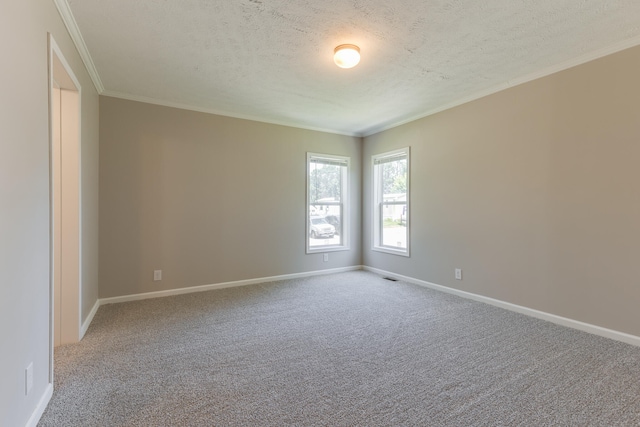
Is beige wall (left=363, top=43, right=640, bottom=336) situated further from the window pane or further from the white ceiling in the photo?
the window pane

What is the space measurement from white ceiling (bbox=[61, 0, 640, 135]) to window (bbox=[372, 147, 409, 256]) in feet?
4.17

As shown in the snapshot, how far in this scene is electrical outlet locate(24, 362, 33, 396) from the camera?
1492 millimetres

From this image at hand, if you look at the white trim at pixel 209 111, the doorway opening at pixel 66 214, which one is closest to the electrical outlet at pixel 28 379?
the doorway opening at pixel 66 214

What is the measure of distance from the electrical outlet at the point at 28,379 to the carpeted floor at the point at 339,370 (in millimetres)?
240

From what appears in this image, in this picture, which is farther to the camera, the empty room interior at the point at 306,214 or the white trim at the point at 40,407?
the empty room interior at the point at 306,214

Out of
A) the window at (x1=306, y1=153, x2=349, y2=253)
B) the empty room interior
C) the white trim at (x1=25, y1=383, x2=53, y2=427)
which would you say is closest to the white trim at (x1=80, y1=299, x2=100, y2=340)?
the empty room interior

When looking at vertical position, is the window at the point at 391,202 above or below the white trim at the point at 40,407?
above

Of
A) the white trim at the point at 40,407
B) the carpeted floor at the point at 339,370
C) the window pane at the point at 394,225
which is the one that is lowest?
the carpeted floor at the point at 339,370

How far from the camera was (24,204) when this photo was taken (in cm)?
150

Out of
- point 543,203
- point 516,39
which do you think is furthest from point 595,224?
point 516,39

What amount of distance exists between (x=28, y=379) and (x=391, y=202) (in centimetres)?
451

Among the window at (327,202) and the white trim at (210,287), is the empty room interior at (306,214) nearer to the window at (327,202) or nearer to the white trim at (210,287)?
the white trim at (210,287)

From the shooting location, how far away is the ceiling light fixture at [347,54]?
8.20 ft

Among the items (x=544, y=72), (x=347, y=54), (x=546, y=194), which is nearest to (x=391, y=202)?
(x=546, y=194)
